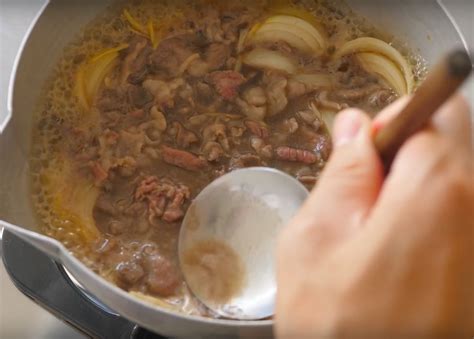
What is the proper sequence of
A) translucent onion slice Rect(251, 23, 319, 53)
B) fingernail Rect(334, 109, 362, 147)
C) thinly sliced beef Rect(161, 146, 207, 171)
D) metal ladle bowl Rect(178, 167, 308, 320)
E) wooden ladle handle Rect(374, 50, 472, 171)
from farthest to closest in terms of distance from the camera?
translucent onion slice Rect(251, 23, 319, 53)
thinly sliced beef Rect(161, 146, 207, 171)
metal ladle bowl Rect(178, 167, 308, 320)
fingernail Rect(334, 109, 362, 147)
wooden ladle handle Rect(374, 50, 472, 171)

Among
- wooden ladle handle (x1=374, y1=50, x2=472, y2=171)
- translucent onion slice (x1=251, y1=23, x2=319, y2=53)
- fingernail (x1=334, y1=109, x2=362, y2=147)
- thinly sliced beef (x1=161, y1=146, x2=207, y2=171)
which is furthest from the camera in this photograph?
translucent onion slice (x1=251, y1=23, x2=319, y2=53)

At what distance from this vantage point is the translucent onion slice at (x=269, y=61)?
36.5 inches

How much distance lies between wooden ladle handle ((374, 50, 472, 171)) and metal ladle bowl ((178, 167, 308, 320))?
296 mm

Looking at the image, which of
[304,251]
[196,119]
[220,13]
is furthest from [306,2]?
[304,251]

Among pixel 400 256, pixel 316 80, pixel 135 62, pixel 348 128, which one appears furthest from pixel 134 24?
pixel 400 256

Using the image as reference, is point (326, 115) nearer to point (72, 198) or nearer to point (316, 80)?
point (316, 80)

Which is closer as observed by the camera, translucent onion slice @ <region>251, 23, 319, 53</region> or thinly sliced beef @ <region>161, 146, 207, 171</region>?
thinly sliced beef @ <region>161, 146, 207, 171</region>

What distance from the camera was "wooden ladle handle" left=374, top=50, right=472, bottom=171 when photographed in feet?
1.27

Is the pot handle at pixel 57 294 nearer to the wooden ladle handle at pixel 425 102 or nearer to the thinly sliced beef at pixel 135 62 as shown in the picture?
the thinly sliced beef at pixel 135 62

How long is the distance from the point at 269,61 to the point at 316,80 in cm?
8

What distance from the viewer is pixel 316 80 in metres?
0.92

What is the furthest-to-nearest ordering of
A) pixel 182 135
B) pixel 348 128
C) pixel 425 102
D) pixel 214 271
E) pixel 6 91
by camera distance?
pixel 6 91
pixel 182 135
pixel 214 271
pixel 348 128
pixel 425 102

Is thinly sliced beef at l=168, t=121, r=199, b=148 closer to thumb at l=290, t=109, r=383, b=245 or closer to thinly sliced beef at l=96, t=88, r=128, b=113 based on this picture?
thinly sliced beef at l=96, t=88, r=128, b=113

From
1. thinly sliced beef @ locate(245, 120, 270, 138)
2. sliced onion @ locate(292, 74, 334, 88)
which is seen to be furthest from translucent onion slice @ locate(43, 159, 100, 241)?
sliced onion @ locate(292, 74, 334, 88)
